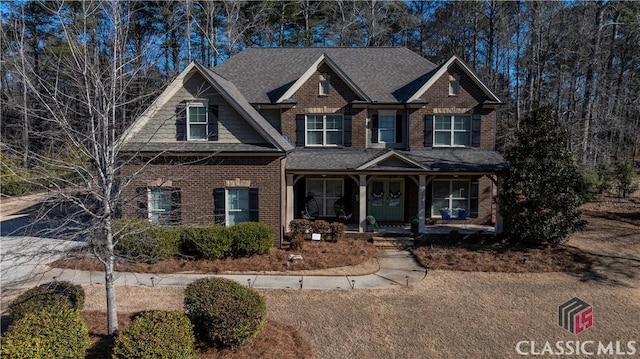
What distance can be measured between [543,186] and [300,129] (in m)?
10.8

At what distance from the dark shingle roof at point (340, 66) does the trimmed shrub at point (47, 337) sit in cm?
1417

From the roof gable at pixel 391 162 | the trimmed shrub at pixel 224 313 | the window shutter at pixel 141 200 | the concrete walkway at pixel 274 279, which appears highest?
the roof gable at pixel 391 162

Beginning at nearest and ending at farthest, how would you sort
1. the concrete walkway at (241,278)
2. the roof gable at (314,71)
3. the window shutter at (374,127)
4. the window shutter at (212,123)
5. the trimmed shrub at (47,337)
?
the trimmed shrub at (47,337), the concrete walkway at (241,278), the window shutter at (212,123), the roof gable at (314,71), the window shutter at (374,127)

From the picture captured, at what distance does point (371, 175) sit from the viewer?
16.9 m

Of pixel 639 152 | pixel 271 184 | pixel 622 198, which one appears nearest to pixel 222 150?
pixel 271 184

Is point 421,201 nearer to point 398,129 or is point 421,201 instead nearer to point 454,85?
point 398,129

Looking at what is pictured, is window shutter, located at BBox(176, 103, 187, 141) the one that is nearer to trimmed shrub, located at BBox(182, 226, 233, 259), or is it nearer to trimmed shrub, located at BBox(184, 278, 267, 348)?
trimmed shrub, located at BBox(182, 226, 233, 259)

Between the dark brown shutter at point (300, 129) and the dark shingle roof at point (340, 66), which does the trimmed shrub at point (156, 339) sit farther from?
the dark shingle roof at point (340, 66)

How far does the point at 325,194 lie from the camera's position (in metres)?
18.9

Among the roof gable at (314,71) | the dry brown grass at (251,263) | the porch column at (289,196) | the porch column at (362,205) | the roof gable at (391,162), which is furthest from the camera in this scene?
the roof gable at (314,71)

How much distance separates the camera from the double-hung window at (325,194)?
61.7ft

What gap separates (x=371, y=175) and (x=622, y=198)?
65.7 feet

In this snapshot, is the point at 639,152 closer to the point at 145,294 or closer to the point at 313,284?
the point at 313,284

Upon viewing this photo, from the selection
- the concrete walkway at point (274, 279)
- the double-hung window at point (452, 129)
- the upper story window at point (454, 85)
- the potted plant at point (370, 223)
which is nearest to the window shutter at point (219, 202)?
the concrete walkway at point (274, 279)
